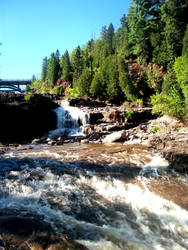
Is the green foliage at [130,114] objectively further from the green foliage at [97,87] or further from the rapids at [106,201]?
the green foliage at [97,87]

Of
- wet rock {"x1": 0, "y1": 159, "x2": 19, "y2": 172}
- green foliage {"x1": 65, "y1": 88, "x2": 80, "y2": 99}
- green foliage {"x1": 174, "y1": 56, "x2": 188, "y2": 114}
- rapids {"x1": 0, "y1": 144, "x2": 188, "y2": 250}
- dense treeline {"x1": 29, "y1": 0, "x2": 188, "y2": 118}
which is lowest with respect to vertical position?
wet rock {"x1": 0, "y1": 159, "x2": 19, "y2": 172}

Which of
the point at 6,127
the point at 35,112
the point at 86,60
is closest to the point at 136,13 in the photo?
the point at 86,60

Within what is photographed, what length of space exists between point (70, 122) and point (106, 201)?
738 inches

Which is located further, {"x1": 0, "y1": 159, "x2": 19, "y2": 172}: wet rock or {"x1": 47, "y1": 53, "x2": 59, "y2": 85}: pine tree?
{"x1": 47, "y1": 53, "x2": 59, "y2": 85}: pine tree

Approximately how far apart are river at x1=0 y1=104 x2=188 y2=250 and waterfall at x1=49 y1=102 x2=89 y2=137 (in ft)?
42.2

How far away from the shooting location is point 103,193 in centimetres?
524

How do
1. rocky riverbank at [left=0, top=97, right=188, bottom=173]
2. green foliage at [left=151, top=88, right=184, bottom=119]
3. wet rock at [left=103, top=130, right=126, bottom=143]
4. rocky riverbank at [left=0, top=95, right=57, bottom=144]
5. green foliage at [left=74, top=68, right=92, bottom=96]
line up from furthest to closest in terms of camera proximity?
green foliage at [left=74, top=68, right=92, bottom=96]
rocky riverbank at [left=0, top=95, right=57, bottom=144]
rocky riverbank at [left=0, top=97, right=188, bottom=173]
green foliage at [left=151, top=88, right=184, bottom=119]
wet rock at [left=103, top=130, right=126, bottom=143]

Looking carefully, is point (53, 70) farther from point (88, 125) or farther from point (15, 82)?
point (88, 125)

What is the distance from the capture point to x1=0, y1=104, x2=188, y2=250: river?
333 centimetres

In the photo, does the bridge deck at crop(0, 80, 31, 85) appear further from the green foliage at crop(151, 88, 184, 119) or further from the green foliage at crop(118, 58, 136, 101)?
the green foliage at crop(151, 88, 184, 119)

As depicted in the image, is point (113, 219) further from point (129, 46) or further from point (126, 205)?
point (129, 46)

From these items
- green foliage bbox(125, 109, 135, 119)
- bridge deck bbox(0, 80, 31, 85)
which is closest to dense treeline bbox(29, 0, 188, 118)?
green foliage bbox(125, 109, 135, 119)

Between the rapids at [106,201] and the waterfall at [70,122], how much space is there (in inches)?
506

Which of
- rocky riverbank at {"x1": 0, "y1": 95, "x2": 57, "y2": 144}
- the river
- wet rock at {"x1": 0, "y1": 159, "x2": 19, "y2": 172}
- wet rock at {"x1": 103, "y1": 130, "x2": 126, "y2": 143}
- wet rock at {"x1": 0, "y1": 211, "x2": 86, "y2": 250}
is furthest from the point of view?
rocky riverbank at {"x1": 0, "y1": 95, "x2": 57, "y2": 144}
